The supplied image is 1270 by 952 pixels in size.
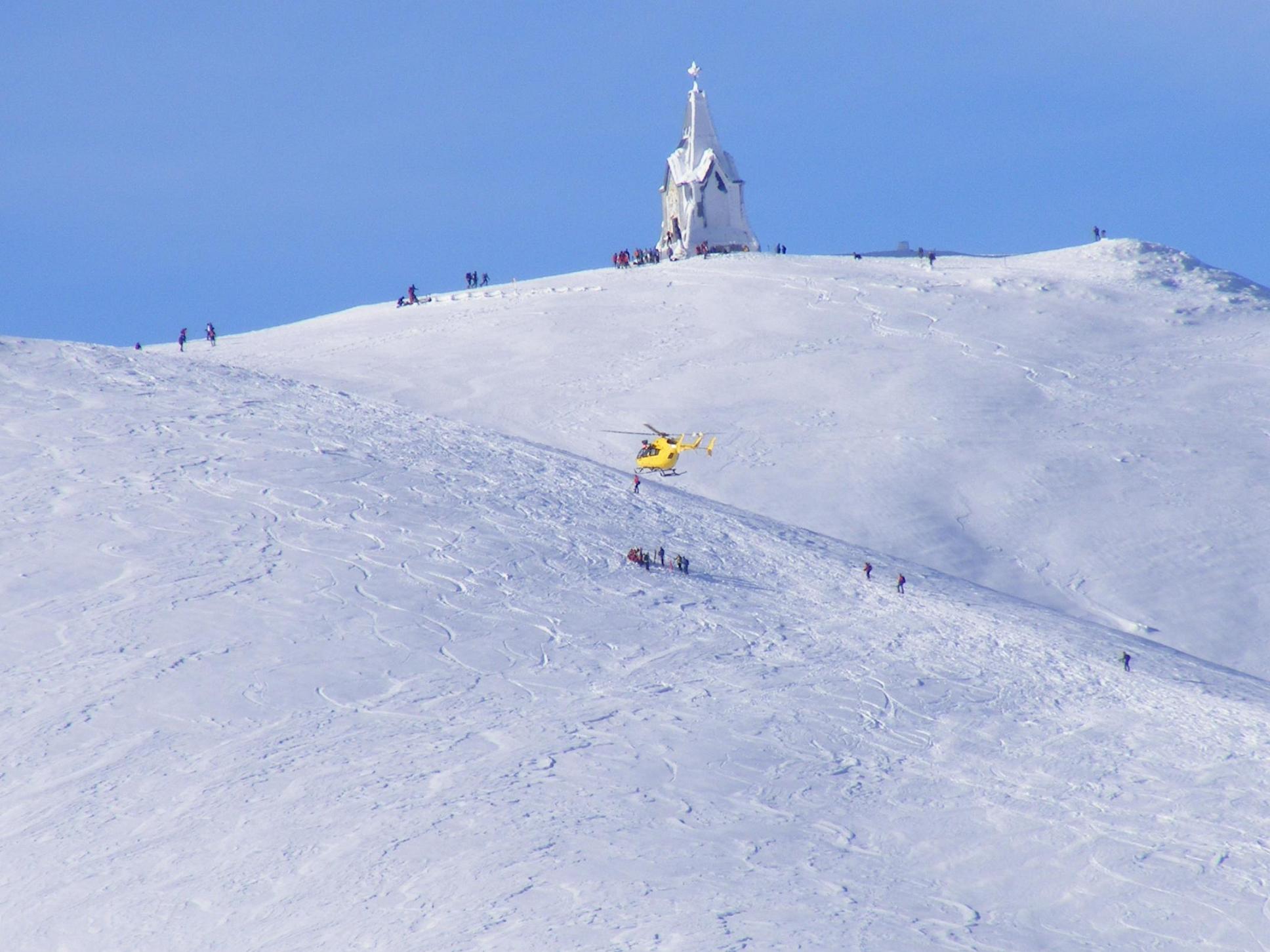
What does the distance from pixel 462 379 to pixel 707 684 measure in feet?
83.1

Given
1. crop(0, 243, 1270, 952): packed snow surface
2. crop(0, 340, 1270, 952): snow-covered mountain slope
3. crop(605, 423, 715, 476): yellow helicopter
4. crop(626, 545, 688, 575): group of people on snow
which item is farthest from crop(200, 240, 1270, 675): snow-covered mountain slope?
crop(626, 545, 688, 575): group of people on snow

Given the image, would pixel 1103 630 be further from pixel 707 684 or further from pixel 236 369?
pixel 236 369

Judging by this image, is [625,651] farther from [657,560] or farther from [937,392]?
[937,392]

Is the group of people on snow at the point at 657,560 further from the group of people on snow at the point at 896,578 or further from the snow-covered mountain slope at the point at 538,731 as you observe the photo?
the group of people on snow at the point at 896,578

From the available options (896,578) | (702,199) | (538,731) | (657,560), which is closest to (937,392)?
(896,578)

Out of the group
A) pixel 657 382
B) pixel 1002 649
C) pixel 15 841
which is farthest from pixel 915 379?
pixel 15 841

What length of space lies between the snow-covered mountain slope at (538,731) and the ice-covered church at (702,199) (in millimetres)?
35442

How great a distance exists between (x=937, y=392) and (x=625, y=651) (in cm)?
2333

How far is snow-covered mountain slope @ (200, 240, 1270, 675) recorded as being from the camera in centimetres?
4362

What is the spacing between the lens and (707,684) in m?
31.0

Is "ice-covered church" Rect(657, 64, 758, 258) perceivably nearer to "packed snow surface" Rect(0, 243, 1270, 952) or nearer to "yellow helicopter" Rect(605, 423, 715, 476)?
"packed snow surface" Rect(0, 243, 1270, 952)

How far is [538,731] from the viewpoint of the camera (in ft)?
92.6

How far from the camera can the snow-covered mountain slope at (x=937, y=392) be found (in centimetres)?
4362

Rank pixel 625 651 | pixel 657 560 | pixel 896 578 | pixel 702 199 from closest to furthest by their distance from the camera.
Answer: pixel 625 651, pixel 657 560, pixel 896 578, pixel 702 199
